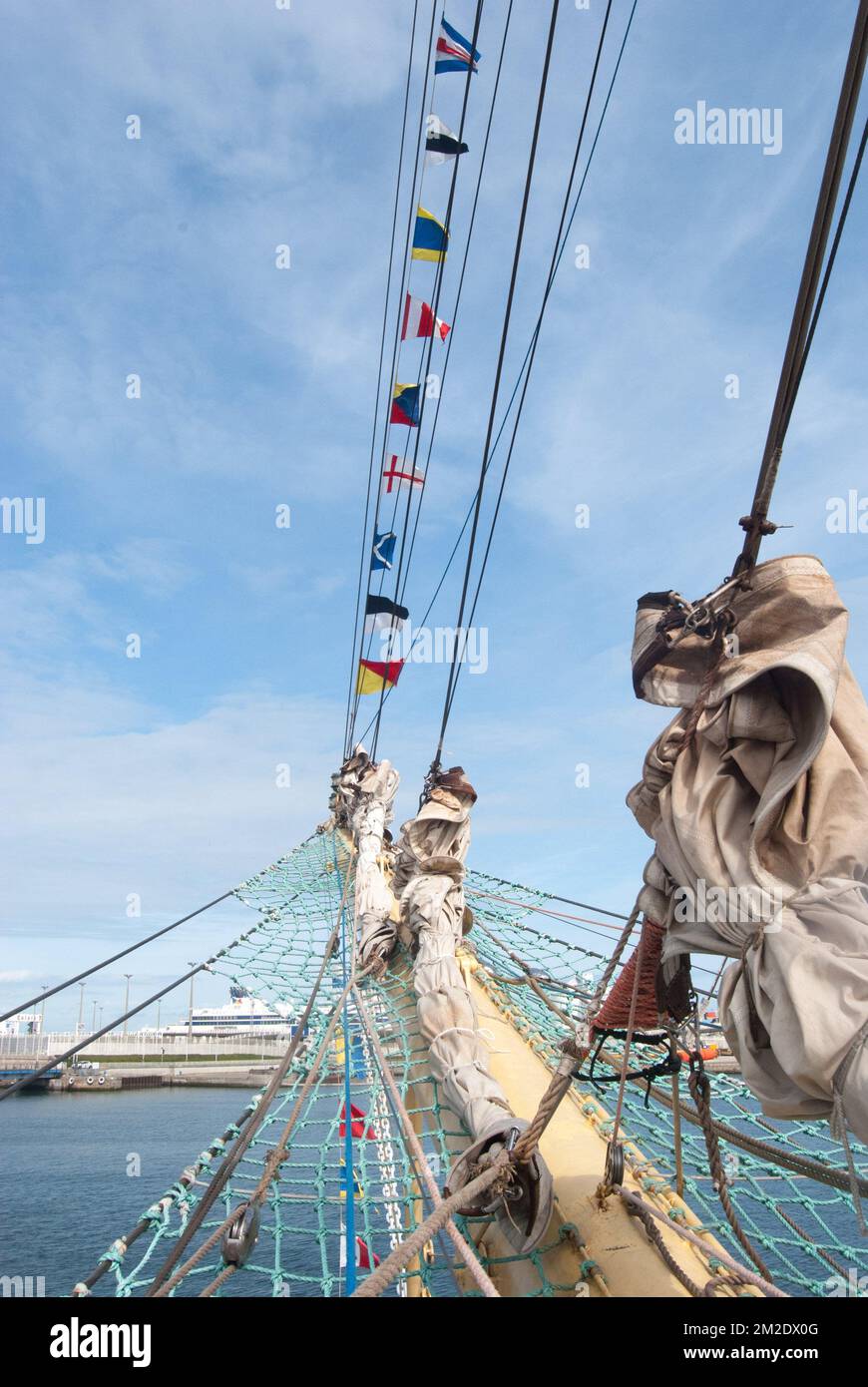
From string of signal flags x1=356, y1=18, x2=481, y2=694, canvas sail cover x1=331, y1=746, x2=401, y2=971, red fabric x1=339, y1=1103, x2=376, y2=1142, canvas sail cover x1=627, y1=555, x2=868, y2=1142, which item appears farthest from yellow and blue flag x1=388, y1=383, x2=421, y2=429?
canvas sail cover x1=627, y1=555, x2=868, y2=1142

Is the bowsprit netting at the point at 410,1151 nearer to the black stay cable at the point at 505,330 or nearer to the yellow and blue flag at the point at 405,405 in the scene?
the black stay cable at the point at 505,330

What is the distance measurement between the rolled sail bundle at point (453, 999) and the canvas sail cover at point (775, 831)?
999 millimetres

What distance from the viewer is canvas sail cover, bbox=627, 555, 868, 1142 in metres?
1.61

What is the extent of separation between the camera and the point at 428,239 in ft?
21.4

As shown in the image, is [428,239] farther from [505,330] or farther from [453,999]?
[453,999]

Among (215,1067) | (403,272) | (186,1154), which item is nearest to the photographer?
(403,272)

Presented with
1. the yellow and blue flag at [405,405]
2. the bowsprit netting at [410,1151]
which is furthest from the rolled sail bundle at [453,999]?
the yellow and blue flag at [405,405]

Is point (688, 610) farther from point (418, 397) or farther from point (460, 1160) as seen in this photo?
point (418, 397)

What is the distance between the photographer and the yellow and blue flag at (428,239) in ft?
21.3

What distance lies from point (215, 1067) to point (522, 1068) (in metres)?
55.6

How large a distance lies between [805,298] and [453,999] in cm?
302

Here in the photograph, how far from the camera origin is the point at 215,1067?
178ft
